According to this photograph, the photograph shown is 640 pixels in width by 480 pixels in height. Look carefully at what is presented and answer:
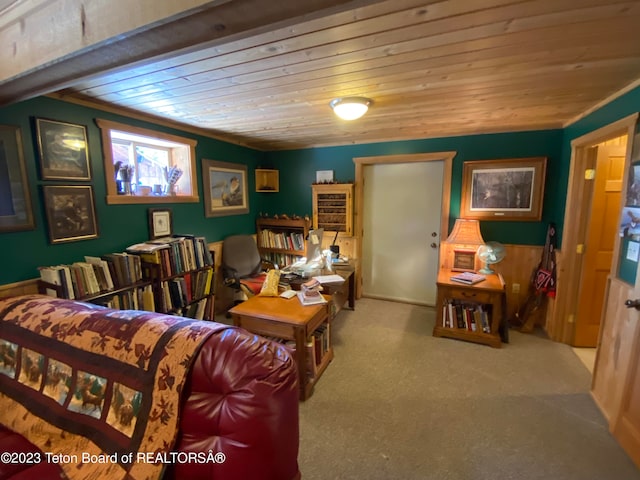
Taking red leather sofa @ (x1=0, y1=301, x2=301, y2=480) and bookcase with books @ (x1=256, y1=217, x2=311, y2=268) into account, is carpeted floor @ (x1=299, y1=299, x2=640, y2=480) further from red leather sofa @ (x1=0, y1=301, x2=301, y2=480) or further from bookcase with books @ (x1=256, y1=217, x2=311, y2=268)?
bookcase with books @ (x1=256, y1=217, x2=311, y2=268)

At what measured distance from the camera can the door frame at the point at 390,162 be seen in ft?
11.1

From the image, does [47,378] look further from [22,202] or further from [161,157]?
[161,157]

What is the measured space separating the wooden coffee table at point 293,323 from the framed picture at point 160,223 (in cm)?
133

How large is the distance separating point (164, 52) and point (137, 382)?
4.06 ft

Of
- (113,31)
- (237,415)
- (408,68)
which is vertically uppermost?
(408,68)

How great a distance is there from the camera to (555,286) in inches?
111

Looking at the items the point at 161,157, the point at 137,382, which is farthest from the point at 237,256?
the point at 137,382

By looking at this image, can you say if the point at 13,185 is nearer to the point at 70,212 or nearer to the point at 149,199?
the point at 70,212

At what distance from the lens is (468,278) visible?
286 cm

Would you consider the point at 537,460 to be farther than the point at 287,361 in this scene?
Yes

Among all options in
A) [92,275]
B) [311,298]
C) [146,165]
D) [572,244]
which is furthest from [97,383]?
[572,244]

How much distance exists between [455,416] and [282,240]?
2843 mm

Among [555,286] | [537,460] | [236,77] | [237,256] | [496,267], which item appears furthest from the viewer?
[237,256]

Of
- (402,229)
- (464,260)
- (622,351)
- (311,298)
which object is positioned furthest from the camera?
(402,229)
